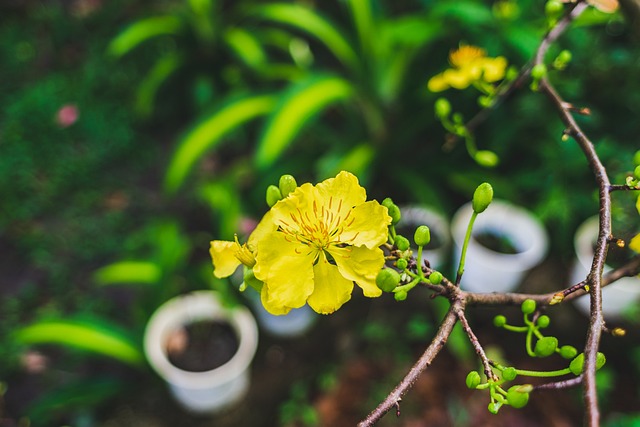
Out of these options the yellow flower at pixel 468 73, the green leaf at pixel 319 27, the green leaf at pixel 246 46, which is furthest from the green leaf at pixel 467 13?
the green leaf at pixel 246 46

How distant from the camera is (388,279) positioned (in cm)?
46

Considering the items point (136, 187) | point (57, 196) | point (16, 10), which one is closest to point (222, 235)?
point (136, 187)

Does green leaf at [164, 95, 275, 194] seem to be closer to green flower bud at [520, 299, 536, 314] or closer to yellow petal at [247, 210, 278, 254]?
yellow petal at [247, 210, 278, 254]

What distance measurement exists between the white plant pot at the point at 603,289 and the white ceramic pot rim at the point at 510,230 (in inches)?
4.5

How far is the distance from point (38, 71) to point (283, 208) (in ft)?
9.31

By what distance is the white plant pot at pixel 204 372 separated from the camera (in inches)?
59.4

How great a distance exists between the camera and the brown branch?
402 millimetres

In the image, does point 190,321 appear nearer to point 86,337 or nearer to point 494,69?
point 86,337

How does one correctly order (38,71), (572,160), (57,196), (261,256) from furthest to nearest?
(38,71)
(57,196)
(572,160)
(261,256)

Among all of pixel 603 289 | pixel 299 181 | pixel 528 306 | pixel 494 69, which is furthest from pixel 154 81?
pixel 528 306

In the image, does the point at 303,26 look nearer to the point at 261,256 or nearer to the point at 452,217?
the point at 452,217

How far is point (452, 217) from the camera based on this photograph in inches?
76.6

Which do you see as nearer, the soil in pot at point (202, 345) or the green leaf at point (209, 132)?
the soil in pot at point (202, 345)

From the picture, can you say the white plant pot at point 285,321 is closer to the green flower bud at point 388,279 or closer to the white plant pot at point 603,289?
the white plant pot at point 603,289
